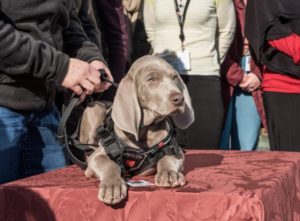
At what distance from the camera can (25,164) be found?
94.8 inches

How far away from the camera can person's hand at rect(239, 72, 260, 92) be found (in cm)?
369

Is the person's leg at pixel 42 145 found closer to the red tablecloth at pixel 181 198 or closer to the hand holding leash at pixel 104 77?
the red tablecloth at pixel 181 198

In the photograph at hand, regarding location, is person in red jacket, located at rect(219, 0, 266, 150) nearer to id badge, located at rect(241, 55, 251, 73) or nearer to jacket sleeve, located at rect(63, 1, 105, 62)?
id badge, located at rect(241, 55, 251, 73)

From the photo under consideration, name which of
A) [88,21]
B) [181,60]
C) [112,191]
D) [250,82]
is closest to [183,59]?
[181,60]

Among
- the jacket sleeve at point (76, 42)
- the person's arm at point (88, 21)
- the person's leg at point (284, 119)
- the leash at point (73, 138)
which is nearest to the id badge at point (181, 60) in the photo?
the person's leg at point (284, 119)

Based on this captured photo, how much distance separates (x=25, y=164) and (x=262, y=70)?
1.71 meters

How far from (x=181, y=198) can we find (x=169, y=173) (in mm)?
138

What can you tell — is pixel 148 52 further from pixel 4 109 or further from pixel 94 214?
pixel 94 214

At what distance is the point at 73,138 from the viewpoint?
2285mm

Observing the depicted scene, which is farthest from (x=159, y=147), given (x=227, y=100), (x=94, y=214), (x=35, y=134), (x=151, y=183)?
(x=227, y=100)

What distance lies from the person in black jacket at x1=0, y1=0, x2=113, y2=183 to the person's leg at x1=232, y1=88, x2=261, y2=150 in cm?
156

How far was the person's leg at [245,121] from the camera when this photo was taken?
3.85 meters

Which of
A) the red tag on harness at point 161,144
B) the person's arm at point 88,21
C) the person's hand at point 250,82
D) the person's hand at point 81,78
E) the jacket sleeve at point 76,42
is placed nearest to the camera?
the red tag on harness at point 161,144

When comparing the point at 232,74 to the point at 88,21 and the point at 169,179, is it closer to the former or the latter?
the point at 88,21
